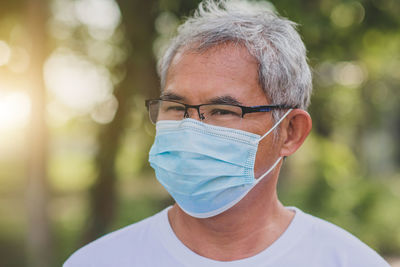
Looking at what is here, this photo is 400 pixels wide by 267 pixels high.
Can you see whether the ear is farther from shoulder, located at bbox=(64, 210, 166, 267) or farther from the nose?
shoulder, located at bbox=(64, 210, 166, 267)

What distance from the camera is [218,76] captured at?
1.94 metres

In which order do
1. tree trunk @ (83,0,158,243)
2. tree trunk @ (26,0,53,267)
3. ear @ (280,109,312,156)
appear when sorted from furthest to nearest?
1. tree trunk @ (26,0,53,267)
2. tree trunk @ (83,0,158,243)
3. ear @ (280,109,312,156)

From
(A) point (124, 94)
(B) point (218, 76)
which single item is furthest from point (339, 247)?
(A) point (124, 94)

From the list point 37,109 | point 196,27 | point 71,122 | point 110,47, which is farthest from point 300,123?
point 71,122

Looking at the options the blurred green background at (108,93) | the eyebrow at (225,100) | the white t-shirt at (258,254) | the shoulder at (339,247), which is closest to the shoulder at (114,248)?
the white t-shirt at (258,254)

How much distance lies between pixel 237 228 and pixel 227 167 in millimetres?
304

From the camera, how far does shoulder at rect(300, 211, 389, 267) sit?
75.2 inches

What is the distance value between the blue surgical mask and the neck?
73 mm

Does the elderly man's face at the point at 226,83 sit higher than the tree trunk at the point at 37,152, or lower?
higher

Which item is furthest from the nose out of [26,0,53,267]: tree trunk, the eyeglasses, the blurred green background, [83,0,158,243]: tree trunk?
[26,0,53,267]: tree trunk

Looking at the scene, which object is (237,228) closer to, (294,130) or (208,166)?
(208,166)

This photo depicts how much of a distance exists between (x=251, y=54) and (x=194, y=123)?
1.44ft

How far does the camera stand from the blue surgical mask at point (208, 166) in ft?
6.49

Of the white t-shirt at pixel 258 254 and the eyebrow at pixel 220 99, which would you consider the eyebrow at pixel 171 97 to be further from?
the white t-shirt at pixel 258 254
